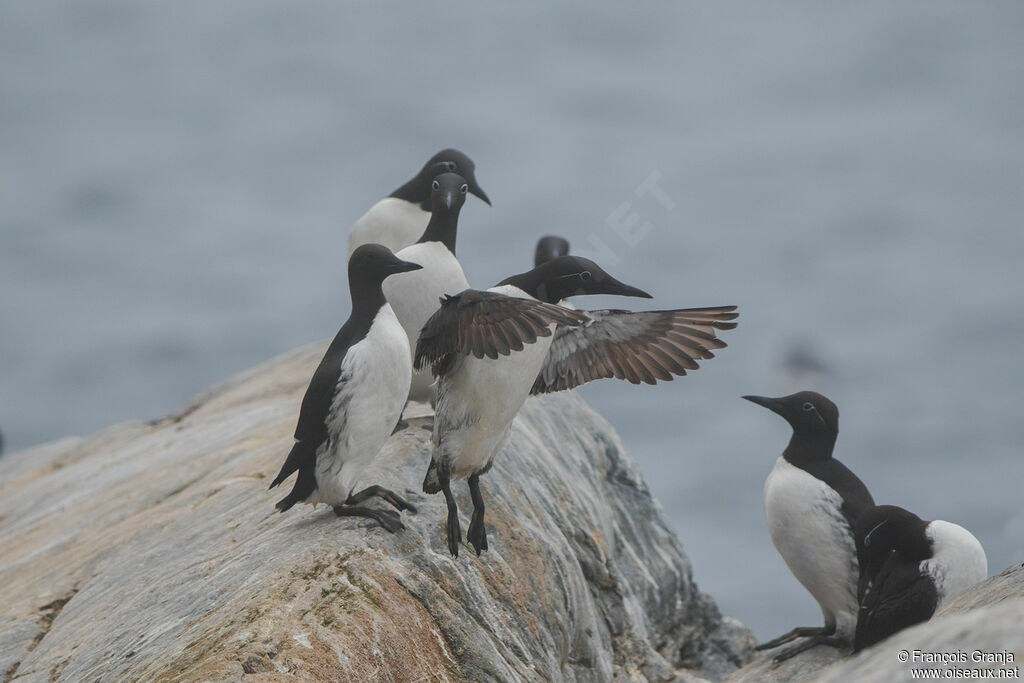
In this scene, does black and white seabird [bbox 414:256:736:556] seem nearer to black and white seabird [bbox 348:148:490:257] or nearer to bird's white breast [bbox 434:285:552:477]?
bird's white breast [bbox 434:285:552:477]

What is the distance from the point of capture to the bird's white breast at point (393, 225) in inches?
301

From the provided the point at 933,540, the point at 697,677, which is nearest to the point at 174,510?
the point at 697,677

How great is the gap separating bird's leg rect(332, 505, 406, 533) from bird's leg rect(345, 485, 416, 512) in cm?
9

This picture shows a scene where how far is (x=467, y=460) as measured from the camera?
17.4ft

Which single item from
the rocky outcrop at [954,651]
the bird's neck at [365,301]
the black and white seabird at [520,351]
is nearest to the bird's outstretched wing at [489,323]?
the black and white seabird at [520,351]

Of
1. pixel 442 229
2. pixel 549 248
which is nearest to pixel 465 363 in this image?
pixel 442 229

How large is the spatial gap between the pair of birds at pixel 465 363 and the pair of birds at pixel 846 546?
5.40 ft

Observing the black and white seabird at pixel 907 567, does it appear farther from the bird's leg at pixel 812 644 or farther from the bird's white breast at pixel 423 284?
the bird's white breast at pixel 423 284

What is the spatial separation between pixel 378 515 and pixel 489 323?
107 cm

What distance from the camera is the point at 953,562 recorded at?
5.75 m

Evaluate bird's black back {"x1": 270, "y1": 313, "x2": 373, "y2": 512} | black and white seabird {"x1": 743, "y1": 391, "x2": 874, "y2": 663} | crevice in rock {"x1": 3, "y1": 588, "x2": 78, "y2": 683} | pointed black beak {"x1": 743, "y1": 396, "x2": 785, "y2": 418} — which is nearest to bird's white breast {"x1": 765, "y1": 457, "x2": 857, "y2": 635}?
black and white seabird {"x1": 743, "y1": 391, "x2": 874, "y2": 663}

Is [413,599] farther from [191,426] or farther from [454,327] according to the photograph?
[191,426]

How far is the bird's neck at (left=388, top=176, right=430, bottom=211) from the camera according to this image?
7703 millimetres

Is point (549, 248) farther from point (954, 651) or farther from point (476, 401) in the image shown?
point (954, 651)
